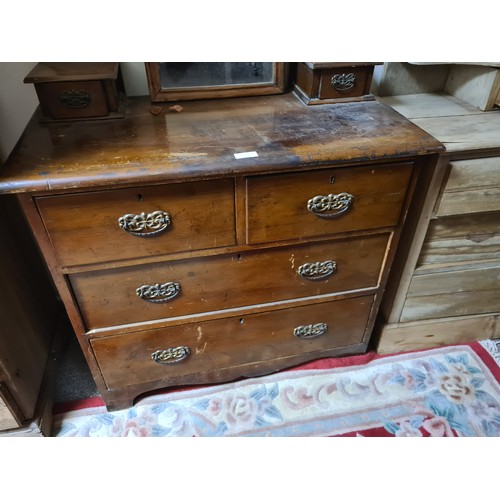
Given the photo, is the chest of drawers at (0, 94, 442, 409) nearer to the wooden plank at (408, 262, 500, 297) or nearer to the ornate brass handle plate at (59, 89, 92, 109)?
the ornate brass handle plate at (59, 89, 92, 109)

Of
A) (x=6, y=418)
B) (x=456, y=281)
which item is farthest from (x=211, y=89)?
(x=6, y=418)

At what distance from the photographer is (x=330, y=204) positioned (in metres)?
1.03

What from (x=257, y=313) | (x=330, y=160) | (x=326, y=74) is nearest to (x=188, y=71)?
(x=326, y=74)

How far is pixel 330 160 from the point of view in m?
0.93

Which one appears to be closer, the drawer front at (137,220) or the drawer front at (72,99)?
the drawer front at (137,220)

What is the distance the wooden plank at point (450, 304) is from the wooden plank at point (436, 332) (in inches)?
1.1

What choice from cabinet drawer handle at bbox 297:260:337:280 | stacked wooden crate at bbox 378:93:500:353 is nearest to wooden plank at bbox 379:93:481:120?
stacked wooden crate at bbox 378:93:500:353

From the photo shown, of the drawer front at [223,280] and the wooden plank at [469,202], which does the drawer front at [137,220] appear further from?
the wooden plank at [469,202]

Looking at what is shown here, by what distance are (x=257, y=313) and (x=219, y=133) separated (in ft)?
1.78

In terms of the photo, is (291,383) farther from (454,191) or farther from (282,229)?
(454,191)

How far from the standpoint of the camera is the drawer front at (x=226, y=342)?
1.19m

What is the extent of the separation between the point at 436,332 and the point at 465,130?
0.74m

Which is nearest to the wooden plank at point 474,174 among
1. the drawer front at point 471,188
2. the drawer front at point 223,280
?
the drawer front at point 471,188

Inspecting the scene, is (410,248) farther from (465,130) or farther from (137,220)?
(137,220)
